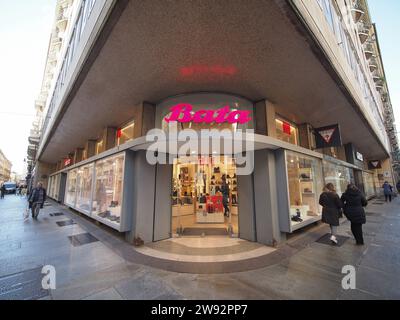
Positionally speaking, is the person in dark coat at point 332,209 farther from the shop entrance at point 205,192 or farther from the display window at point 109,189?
the display window at point 109,189

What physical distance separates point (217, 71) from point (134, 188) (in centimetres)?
433

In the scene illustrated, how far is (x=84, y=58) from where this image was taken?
14.6 feet

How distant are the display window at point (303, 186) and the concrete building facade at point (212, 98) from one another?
5 cm

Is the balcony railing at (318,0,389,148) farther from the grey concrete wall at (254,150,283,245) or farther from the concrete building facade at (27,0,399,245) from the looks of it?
the grey concrete wall at (254,150,283,245)

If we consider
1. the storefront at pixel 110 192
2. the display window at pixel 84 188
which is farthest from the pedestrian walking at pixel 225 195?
the display window at pixel 84 188

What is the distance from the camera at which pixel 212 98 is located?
5.75m

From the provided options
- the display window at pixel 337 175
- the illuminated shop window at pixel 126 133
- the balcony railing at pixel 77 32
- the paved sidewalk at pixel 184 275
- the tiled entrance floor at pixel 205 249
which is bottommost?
the tiled entrance floor at pixel 205 249

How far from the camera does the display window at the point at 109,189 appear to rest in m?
6.07

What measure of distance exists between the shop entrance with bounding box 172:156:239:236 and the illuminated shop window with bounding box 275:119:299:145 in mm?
3042

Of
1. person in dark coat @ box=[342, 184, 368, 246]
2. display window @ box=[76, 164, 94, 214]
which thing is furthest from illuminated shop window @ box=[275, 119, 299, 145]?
display window @ box=[76, 164, 94, 214]

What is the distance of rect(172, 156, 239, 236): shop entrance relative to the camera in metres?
8.30

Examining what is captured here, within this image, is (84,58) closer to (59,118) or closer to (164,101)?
(164,101)

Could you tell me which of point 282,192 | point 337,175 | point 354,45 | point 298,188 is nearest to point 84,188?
point 282,192
